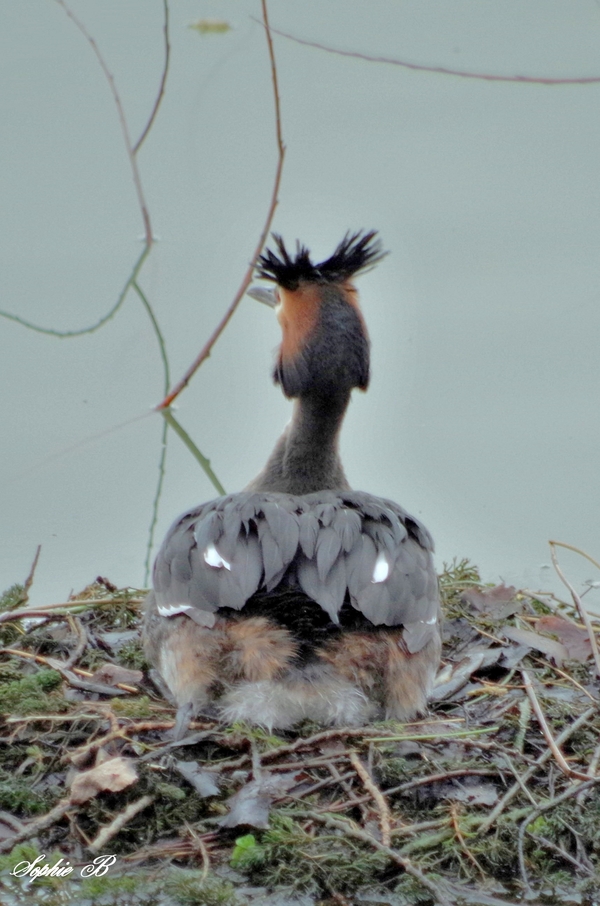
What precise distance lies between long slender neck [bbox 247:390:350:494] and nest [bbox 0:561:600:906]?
4.92 feet

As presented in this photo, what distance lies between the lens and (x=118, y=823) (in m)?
3.76

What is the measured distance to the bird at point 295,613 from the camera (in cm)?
438

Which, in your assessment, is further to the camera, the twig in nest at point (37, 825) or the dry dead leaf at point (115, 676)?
the dry dead leaf at point (115, 676)

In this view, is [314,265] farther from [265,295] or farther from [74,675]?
[74,675]

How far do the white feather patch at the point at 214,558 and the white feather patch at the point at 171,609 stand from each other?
18cm

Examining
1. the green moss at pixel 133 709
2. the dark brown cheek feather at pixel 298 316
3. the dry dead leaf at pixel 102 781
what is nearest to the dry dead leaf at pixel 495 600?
the dark brown cheek feather at pixel 298 316

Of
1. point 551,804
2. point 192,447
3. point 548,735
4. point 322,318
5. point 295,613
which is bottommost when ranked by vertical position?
point 551,804

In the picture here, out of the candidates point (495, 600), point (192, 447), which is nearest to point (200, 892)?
point (495, 600)

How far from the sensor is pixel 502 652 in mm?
5184

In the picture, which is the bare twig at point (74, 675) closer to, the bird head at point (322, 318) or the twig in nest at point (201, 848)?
the twig in nest at point (201, 848)

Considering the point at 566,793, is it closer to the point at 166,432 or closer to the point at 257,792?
the point at 257,792

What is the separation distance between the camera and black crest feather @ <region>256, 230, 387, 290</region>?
5.84m

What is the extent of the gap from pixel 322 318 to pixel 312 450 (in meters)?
0.65

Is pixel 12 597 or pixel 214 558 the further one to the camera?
pixel 12 597
